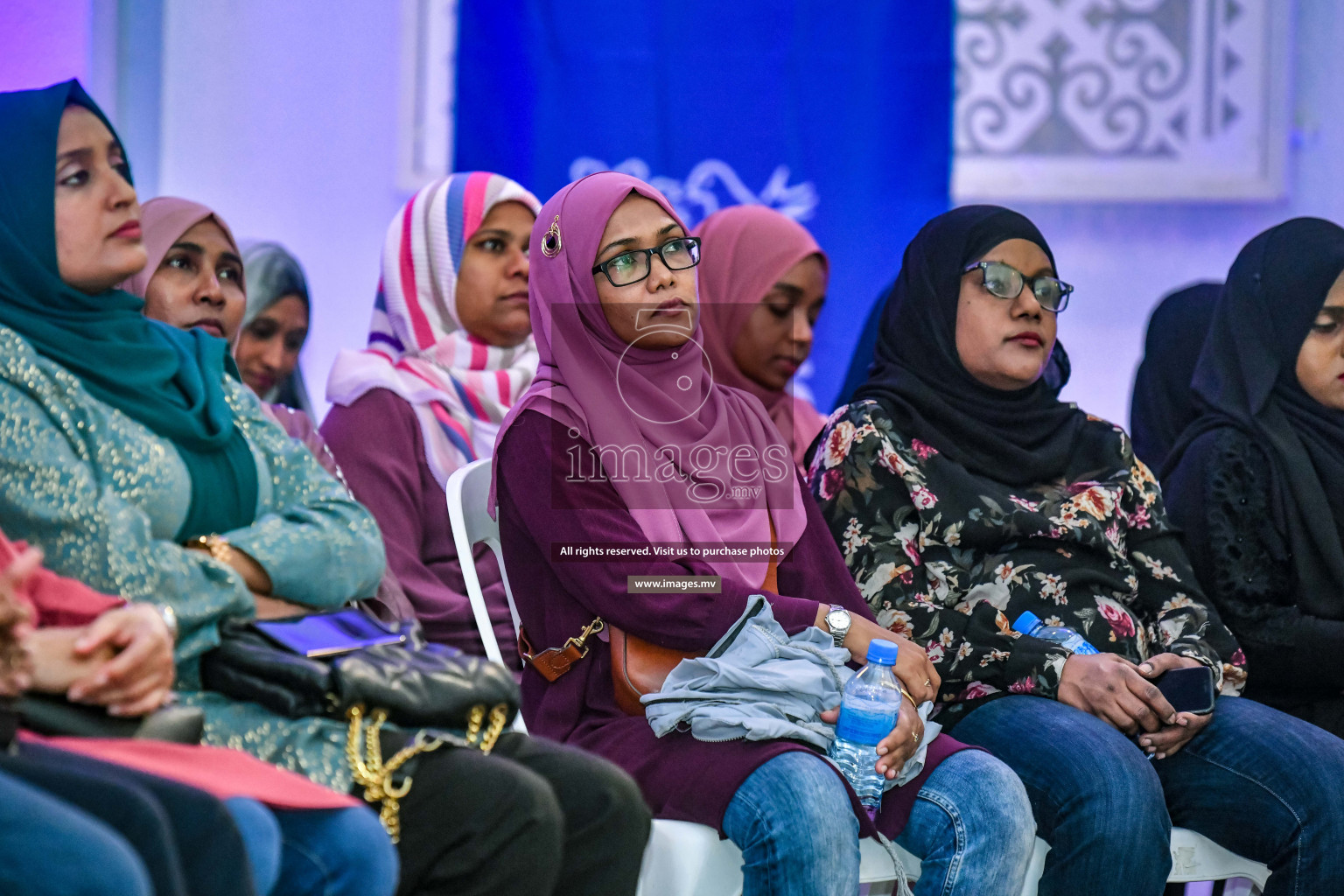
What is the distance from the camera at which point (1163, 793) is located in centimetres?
208

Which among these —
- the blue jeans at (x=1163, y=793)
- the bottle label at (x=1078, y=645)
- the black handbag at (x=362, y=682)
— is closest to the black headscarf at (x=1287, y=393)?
the blue jeans at (x=1163, y=793)

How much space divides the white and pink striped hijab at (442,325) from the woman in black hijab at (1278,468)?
1457 millimetres

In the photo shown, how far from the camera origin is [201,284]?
2811mm

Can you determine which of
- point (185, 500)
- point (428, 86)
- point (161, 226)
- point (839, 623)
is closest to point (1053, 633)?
point (839, 623)

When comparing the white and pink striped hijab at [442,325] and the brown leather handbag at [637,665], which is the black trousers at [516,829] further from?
the white and pink striped hijab at [442,325]

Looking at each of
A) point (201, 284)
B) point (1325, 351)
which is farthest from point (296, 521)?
point (1325, 351)

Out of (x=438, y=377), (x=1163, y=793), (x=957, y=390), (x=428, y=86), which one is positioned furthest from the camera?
(x=428, y=86)

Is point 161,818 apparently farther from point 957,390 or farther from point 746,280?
point 746,280

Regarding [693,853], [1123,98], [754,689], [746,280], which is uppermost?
[1123,98]

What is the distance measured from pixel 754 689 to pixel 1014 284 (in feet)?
3.43

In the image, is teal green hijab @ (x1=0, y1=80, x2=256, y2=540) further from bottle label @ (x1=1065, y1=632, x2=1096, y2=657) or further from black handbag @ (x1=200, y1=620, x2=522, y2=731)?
bottle label @ (x1=1065, y1=632, x2=1096, y2=657)

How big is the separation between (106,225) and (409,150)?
2255mm

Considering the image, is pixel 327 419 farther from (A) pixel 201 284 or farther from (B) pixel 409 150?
(B) pixel 409 150

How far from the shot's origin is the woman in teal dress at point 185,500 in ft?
5.27
